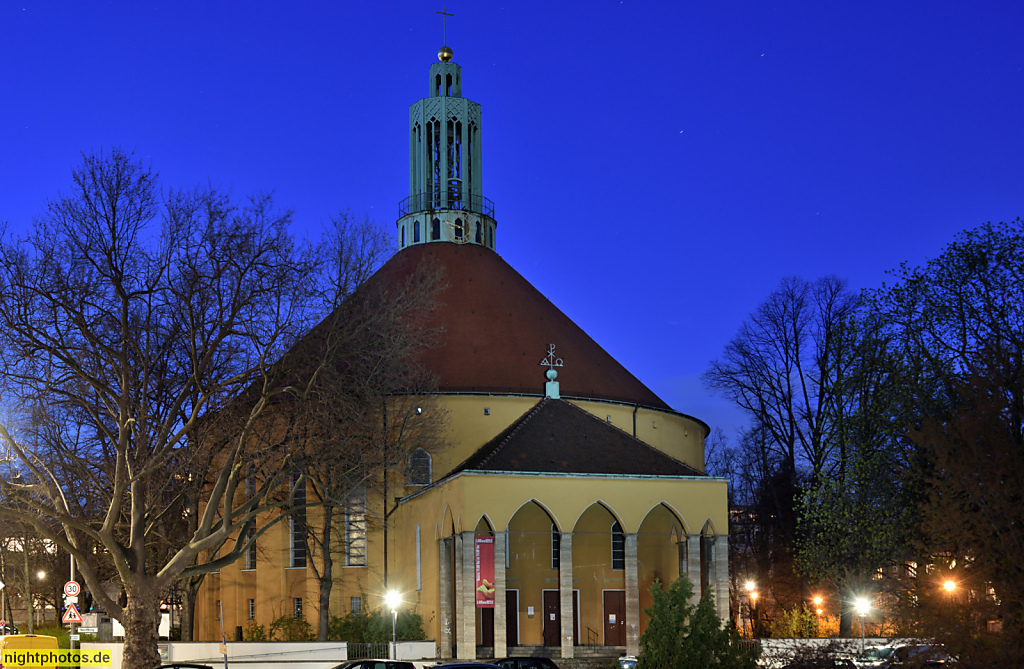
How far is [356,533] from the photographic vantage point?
44.8 metres

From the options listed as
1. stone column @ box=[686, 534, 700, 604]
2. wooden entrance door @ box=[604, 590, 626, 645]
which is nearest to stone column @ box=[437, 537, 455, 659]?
wooden entrance door @ box=[604, 590, 626, 645]

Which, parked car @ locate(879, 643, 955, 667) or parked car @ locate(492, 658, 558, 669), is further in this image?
parked car @ locate(492, 658, 558, 669)

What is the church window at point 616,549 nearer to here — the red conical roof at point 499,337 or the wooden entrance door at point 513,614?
the wooden entrance door at point 513,614

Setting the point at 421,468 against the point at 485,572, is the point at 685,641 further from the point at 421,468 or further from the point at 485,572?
the point at 421,468

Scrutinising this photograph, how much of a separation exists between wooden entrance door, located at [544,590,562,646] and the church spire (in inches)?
830

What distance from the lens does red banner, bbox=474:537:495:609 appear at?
3266 cm

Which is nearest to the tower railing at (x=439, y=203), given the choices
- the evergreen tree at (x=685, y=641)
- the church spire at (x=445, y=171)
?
the church spire at (x=445, y=171)

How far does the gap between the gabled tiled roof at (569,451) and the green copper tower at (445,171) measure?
17539 mm

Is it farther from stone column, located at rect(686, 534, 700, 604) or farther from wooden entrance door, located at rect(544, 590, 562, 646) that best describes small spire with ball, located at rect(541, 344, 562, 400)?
stone column, located at rect(686, 534, 700, 604)

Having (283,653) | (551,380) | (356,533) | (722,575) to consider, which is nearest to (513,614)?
(722,575)

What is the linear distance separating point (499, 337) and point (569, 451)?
1170cm

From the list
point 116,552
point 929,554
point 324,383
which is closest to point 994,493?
point 929,554

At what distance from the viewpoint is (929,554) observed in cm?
1366

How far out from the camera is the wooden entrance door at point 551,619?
3972cm
